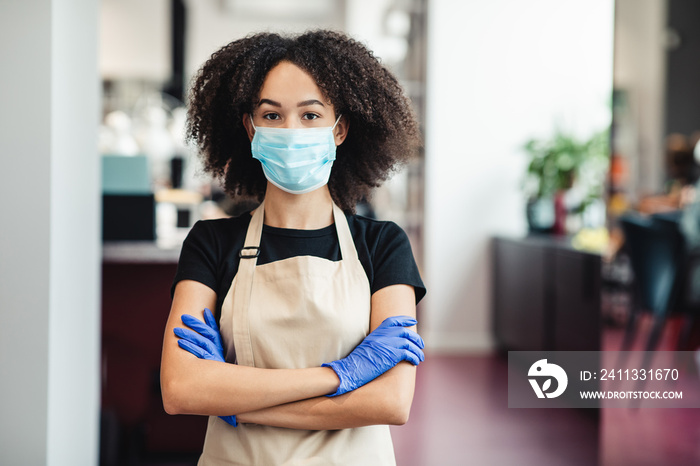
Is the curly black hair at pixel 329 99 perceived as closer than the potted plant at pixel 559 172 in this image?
Yes

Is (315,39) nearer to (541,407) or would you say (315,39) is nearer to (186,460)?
(186,460)

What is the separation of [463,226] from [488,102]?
0.93 meters

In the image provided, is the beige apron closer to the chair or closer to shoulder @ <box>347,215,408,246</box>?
shoulder @ <box>347,215,408,246</box>

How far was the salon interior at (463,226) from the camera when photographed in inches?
63.7

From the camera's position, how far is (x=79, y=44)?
1.87 metres

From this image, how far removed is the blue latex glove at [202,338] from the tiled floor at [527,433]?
174cm

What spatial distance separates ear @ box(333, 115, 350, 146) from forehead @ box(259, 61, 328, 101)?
116 millimetres

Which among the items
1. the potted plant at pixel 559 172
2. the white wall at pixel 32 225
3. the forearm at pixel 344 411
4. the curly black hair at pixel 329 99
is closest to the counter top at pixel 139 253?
the white wall at pixel 32 225

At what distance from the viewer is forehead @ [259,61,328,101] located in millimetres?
1172

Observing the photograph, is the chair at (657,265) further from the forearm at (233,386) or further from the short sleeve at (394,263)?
the forearm at (233,386)

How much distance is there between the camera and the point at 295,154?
46.8 inches

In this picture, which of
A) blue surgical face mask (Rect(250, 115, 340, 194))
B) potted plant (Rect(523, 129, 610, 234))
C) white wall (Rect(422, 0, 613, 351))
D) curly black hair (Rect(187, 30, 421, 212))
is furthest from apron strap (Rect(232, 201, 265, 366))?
white wall (Rect(422, 0, 613, 351))

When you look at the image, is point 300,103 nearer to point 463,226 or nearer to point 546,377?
point 546,377

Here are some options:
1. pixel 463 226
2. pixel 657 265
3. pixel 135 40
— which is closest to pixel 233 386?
pixel 657 265
